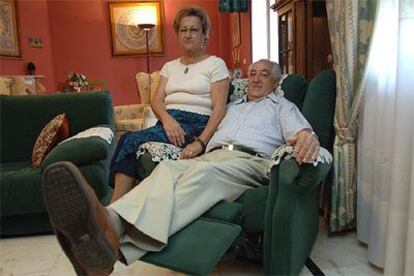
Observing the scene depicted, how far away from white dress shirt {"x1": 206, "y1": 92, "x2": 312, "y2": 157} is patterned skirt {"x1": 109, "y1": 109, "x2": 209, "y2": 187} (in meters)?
0.13

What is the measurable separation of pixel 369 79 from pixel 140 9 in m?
4.49

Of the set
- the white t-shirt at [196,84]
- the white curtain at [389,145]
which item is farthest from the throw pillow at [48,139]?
the white curtain at [389,145]

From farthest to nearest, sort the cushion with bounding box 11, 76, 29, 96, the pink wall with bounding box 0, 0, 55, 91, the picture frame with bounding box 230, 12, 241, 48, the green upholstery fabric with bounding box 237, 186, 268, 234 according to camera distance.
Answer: the picture frame with bounding box 230, 12, 241, 48 → the pink wall with bounding box 0, 0, 55, 91 → the cushion with bounding box 11, 76, 29, 96 → the green upholstery fabric with bounding box 237, 186, 268, 234

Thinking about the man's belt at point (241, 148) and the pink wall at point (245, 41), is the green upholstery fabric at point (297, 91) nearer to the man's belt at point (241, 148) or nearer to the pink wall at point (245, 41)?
the man's belt at point (241, 148)

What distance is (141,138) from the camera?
6.02ft

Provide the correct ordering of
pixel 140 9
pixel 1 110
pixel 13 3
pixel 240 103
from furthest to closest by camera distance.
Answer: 1. pixel 140 9
2. pixel 13 3
3. pixel 1 110
4. pixel 240 103

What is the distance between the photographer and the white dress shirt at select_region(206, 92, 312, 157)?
5.53ft

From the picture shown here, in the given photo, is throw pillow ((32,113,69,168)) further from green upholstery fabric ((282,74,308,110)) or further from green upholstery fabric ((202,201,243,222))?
green upholstery fabric ((282,74,308,110))

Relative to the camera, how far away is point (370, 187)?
67.4 inches

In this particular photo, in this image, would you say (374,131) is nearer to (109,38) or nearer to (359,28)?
(359,28)

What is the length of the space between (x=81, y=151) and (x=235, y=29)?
3730 millimetres

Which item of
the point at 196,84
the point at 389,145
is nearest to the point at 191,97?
the point at 196,84

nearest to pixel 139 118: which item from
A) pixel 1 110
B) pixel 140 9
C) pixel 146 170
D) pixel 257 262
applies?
pixel 1 110

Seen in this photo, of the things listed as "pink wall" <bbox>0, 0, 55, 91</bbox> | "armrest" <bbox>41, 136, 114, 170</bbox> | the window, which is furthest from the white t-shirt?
"pink wall" <bbox>0, 0, 55, 91</bbox>
